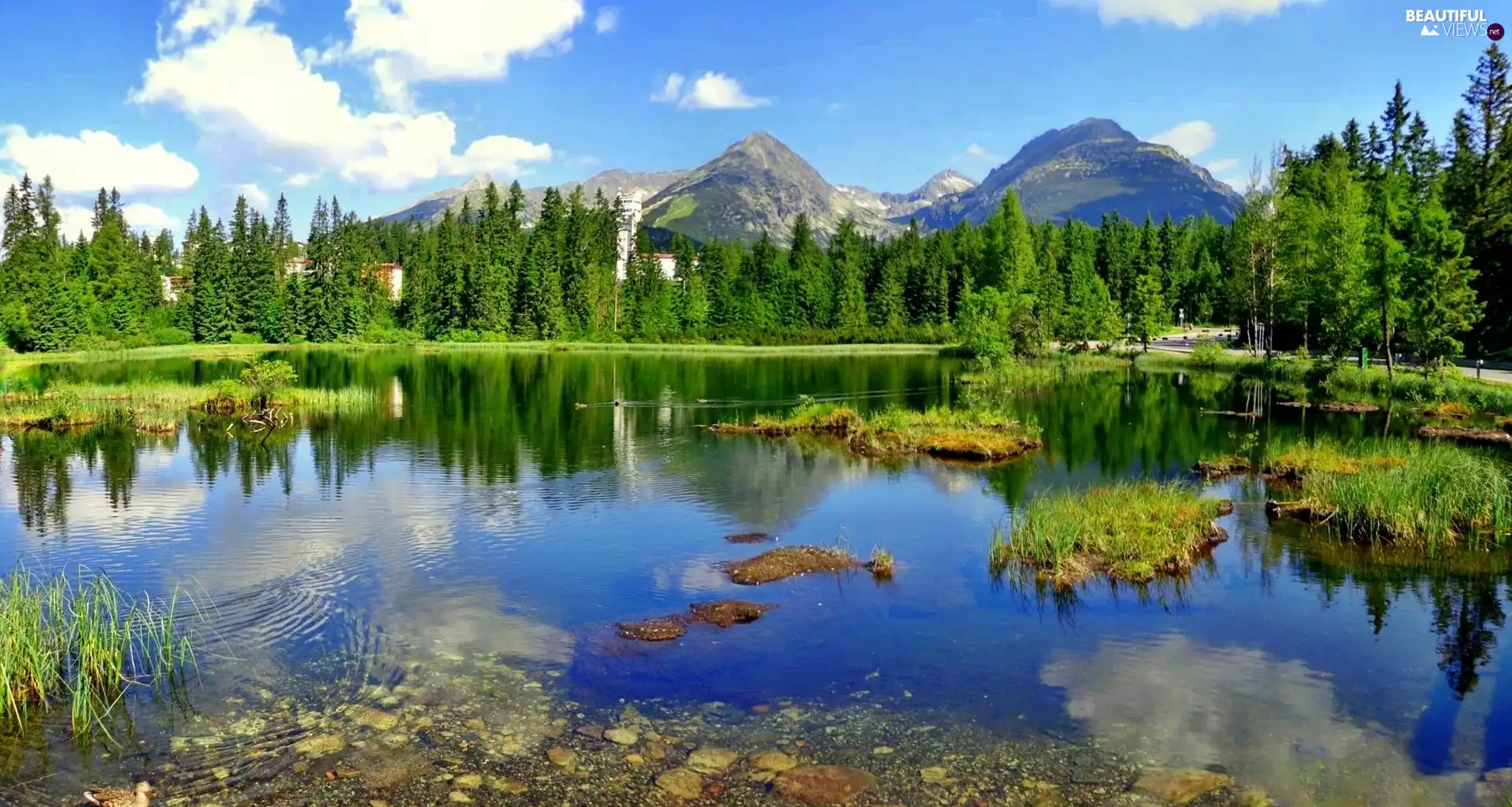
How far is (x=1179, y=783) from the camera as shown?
10.7 m

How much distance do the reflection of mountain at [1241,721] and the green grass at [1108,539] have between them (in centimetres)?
383

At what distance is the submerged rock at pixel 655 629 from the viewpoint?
1530cm

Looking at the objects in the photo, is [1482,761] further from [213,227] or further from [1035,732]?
[213,227]

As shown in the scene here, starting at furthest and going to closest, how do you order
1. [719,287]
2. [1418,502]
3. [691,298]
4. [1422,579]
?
[719,287] → [691,298] → [1418,502] → [1422,579]

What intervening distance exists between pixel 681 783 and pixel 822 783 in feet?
5.20

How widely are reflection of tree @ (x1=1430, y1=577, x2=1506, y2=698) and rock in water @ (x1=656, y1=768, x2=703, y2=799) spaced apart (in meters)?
11.0

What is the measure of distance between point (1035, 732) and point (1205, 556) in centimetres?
1091

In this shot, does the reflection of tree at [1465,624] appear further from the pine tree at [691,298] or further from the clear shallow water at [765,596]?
the pine tree at [691,298]

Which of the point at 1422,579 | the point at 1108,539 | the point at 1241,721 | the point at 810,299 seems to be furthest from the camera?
the point at 810,299

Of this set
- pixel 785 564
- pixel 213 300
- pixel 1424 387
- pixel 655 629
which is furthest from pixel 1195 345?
pixel 213 300

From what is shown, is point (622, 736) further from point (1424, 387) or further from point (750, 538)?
point (1424, 387)

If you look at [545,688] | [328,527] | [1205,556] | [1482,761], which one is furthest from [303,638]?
[1205,556]

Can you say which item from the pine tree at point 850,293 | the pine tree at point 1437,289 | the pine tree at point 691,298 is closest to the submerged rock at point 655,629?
the pine tree at point 1437,289

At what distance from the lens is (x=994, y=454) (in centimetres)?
3422
